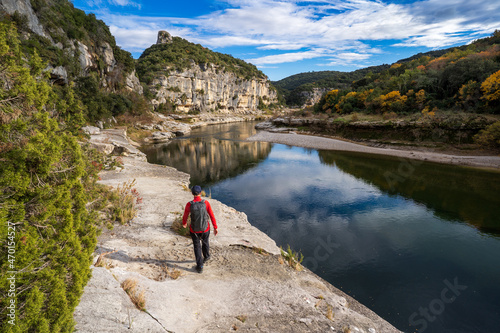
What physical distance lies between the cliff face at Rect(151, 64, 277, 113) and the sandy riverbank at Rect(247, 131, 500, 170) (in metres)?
40.4

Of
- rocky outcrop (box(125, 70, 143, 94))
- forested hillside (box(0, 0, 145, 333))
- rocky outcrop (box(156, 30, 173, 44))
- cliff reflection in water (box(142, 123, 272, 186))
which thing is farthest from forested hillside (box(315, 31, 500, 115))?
rocky outcrop (box(156, 30, 173, 44))

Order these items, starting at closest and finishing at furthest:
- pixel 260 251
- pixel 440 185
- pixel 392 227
A: pixel 260 251 < pixel 392 227 < pixel 440 185

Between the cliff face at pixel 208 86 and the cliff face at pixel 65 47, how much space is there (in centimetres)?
2177

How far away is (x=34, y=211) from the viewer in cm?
265

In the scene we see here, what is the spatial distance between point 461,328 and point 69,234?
9.61 metres

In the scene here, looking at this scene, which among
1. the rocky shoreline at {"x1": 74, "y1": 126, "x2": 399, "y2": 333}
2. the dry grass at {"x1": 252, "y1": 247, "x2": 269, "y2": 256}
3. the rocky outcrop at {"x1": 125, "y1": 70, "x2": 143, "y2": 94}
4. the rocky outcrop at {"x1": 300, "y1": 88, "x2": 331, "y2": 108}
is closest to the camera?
the rocky shoreline at {"x1": 74, "y1": 126, "x2": 399, "y2": 333}

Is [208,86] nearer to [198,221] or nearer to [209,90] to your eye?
[209,90]

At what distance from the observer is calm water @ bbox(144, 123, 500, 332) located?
748 cm

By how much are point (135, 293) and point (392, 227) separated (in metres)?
12.2

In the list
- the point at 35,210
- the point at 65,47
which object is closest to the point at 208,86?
the point at 65,47

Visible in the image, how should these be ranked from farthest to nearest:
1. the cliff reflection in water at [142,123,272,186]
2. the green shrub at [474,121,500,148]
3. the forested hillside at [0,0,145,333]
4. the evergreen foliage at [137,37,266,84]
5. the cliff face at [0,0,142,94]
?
the evergreen foliage at [137,37,266,84]
the green shrub at [474,121,500,148]
the cliff face at [0,0,142,94]
the cliff reflection in water at [142,123,272,186]
the forested hillside at [0,0,145,333]

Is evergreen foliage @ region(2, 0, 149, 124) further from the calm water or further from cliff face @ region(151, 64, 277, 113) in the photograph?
cliff face @ region(151, 64, 277, 113)

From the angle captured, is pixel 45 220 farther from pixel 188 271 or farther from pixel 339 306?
pixel 339 306

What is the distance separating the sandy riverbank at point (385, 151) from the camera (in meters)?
24.0
